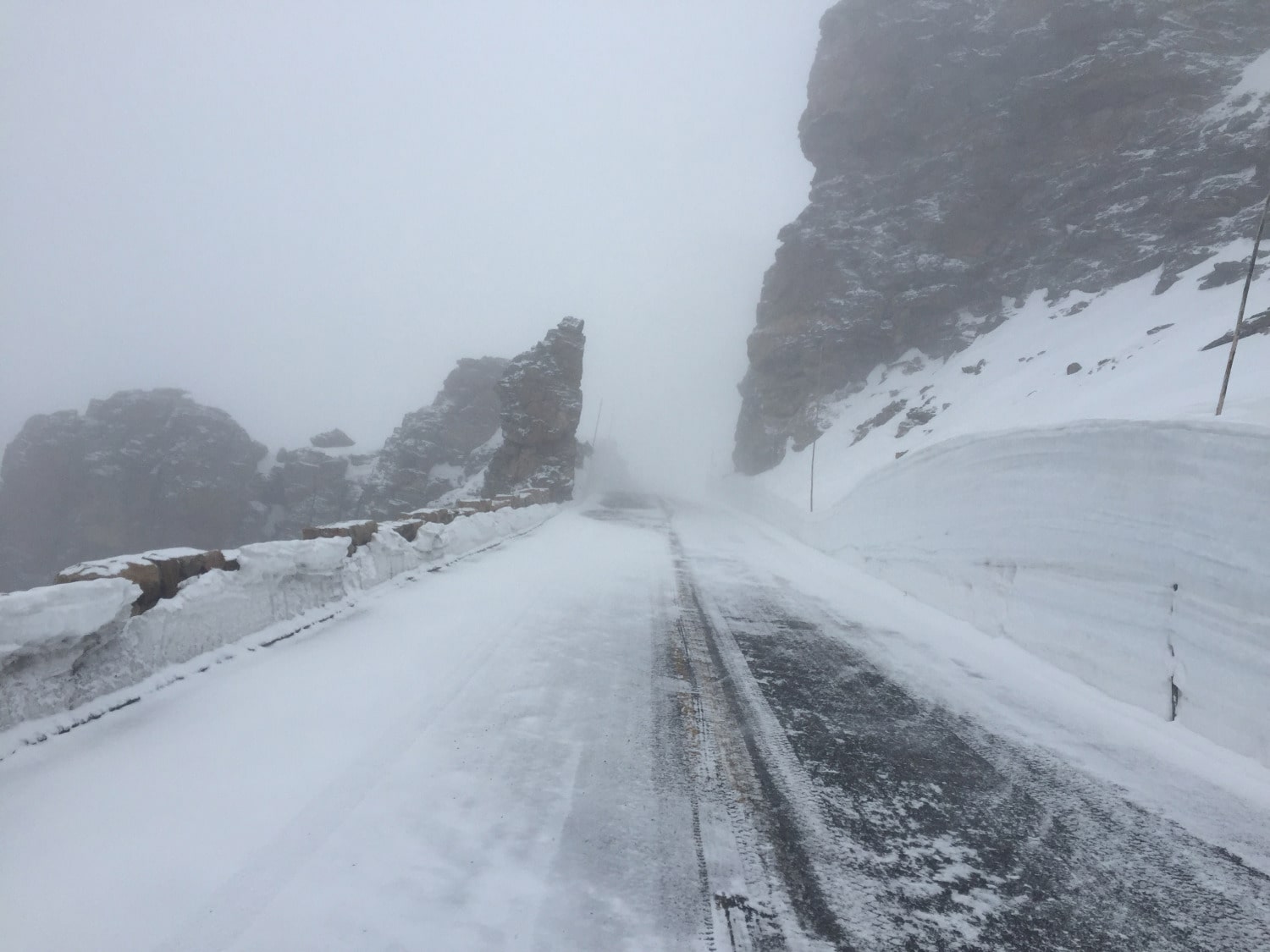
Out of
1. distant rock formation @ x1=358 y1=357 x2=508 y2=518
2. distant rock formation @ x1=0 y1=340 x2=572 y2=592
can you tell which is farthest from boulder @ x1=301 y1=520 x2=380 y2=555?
distant rock formation @ x1=0 y1=340 x2=572 y2=592

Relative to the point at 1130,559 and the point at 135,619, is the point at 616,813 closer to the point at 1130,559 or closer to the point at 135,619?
the point at 135,619

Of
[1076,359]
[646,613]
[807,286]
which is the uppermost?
[807,286]

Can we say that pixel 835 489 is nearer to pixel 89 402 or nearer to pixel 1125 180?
pixel 1125 180

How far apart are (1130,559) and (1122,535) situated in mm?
254

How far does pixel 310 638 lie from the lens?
5180 mm

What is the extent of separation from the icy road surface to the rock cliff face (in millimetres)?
27491

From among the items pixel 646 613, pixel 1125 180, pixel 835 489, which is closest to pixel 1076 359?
pixel 835 489

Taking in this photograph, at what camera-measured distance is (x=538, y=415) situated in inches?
1615

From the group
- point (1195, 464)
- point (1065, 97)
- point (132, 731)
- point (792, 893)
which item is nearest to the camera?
point (792, 893)

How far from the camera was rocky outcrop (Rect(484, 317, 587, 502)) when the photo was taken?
132 feet

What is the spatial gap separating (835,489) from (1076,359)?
921 cm

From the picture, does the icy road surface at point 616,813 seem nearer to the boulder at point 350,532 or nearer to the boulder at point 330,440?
the boulder at point 350,532

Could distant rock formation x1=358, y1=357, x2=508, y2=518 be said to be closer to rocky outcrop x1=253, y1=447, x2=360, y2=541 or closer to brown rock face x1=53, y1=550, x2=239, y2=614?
rocky outcrop x1=253, y1=447, x2=360, y2=541

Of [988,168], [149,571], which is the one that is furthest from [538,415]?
[149,571]
